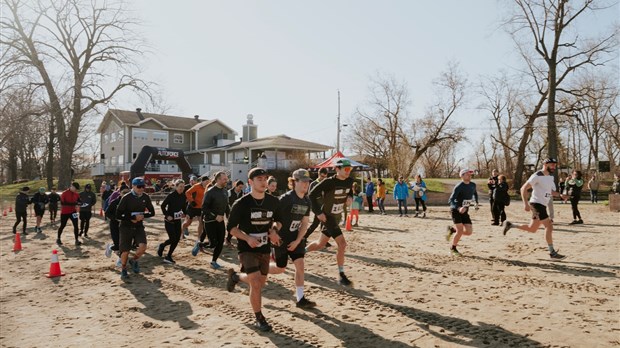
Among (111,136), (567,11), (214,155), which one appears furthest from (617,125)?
(111,136)

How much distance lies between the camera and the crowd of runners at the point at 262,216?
Result: 5211mm

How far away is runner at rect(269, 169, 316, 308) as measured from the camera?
5906mm

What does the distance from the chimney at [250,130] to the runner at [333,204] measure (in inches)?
1858

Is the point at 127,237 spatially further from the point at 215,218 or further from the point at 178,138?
the point at 178,138

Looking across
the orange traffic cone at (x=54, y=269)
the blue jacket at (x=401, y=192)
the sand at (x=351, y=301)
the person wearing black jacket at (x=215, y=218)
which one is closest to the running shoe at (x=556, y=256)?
the sand at (x=351, y=301)

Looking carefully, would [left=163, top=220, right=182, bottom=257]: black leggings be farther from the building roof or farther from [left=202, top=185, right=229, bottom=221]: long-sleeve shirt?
the building roof

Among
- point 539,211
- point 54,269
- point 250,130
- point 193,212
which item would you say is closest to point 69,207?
point 193,212

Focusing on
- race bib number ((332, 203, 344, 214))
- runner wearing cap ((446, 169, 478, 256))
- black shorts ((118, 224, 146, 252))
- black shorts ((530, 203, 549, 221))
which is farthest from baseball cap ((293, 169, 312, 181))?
black shorts ((530, 203, 549, 221))

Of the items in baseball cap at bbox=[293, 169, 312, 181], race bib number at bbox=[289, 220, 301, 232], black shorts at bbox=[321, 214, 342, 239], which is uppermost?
baseball cap at bbox=[293, 169, 312, 181]

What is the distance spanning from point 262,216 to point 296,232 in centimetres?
92

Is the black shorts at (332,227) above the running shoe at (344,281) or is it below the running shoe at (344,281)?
above

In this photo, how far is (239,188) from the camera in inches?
502

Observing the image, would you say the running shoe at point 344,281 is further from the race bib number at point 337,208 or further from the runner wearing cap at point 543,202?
the runner wearing cap at point 543,202

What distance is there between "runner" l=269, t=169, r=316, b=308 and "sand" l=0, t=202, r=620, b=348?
479mm
